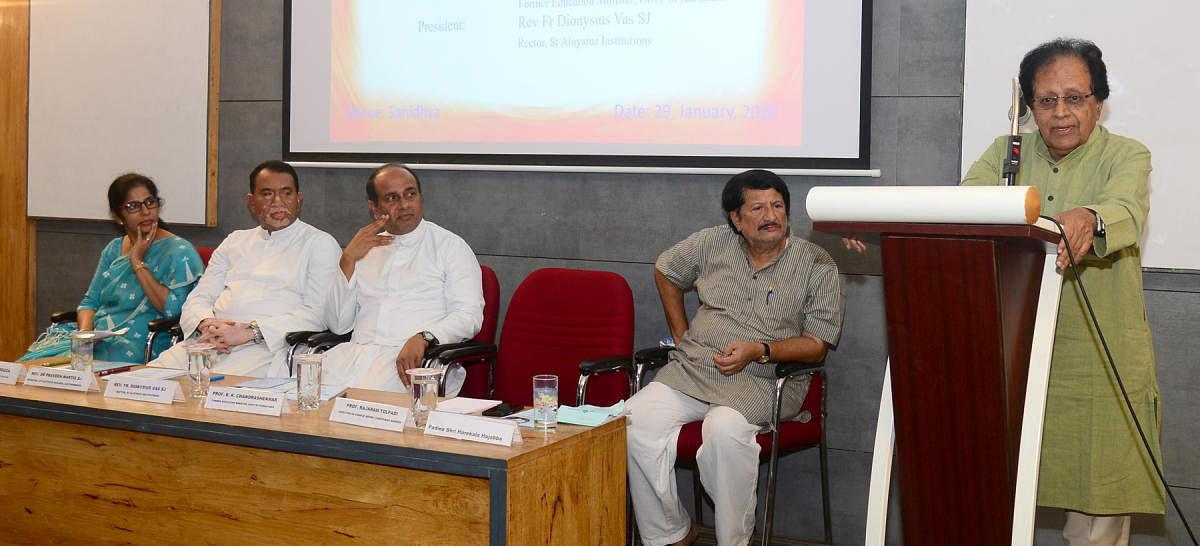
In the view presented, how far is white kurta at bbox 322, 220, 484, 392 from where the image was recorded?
3.49m

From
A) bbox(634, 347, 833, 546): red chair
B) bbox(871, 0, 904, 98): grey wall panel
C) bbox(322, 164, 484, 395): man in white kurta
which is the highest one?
bbox(871, 0, 904, 98): grey wall panel

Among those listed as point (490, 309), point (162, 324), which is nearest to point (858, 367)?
point (490, 309)

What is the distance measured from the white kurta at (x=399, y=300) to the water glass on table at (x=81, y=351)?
2.87ft

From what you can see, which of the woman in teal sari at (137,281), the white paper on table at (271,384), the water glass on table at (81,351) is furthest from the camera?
the woman in teal sari at (137,281)

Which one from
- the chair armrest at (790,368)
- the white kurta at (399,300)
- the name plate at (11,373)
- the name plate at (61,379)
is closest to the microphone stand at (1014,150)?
the chair armrest at (790,368)

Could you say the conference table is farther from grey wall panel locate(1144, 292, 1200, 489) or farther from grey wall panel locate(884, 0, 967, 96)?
grey wall panel locate(1144, 292, 1200, 489)

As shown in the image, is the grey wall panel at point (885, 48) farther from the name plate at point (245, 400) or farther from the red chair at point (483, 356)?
the name plate at point (245, 400)

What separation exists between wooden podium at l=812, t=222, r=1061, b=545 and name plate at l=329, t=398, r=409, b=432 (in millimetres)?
1100

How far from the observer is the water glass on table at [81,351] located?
2.77 m

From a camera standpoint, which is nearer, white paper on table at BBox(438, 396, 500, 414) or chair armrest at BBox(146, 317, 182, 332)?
white paper on table at BBox(438, 396, 500, 414)

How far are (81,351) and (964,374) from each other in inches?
95.3

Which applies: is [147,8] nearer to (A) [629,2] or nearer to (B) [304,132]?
(B) [304,132]

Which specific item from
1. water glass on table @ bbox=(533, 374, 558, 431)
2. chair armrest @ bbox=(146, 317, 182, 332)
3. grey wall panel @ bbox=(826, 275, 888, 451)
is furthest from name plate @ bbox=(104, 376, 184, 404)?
grey wall panel @ bbox=(826, 275, 888, 451)

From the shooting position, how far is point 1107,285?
2.27 meters
